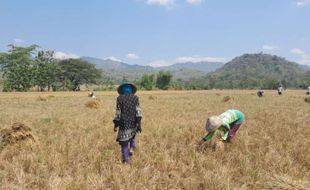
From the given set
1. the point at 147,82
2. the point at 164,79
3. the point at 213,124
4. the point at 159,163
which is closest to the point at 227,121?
the point at 213,124

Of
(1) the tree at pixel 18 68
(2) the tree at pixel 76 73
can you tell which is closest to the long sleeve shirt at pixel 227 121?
(1) the tree at pixel 18 68

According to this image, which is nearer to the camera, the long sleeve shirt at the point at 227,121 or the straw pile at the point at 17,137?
the long sleeve shirt at the point at 227,121

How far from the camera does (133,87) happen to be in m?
7.95

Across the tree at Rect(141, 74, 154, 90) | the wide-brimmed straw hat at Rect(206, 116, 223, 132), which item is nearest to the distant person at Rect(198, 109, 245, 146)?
the wide-brimmed straw hat at Rect(206, 116, 223, 132)

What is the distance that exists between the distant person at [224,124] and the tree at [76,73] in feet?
282

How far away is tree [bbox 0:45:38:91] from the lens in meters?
78.9

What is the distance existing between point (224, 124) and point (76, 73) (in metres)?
92.5

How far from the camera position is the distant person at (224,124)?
829cm

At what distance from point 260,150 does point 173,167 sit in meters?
2.64

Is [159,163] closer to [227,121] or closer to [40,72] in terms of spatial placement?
[227,121]

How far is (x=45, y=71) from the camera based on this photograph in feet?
273

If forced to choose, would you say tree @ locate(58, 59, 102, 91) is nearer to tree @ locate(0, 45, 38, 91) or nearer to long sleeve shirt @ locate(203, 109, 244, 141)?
tree @ locate(0, 45, 38, 91)

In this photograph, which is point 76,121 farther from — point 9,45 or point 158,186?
point 9,45

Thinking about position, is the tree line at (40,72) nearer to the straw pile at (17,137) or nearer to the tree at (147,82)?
the tree at (147,82)
